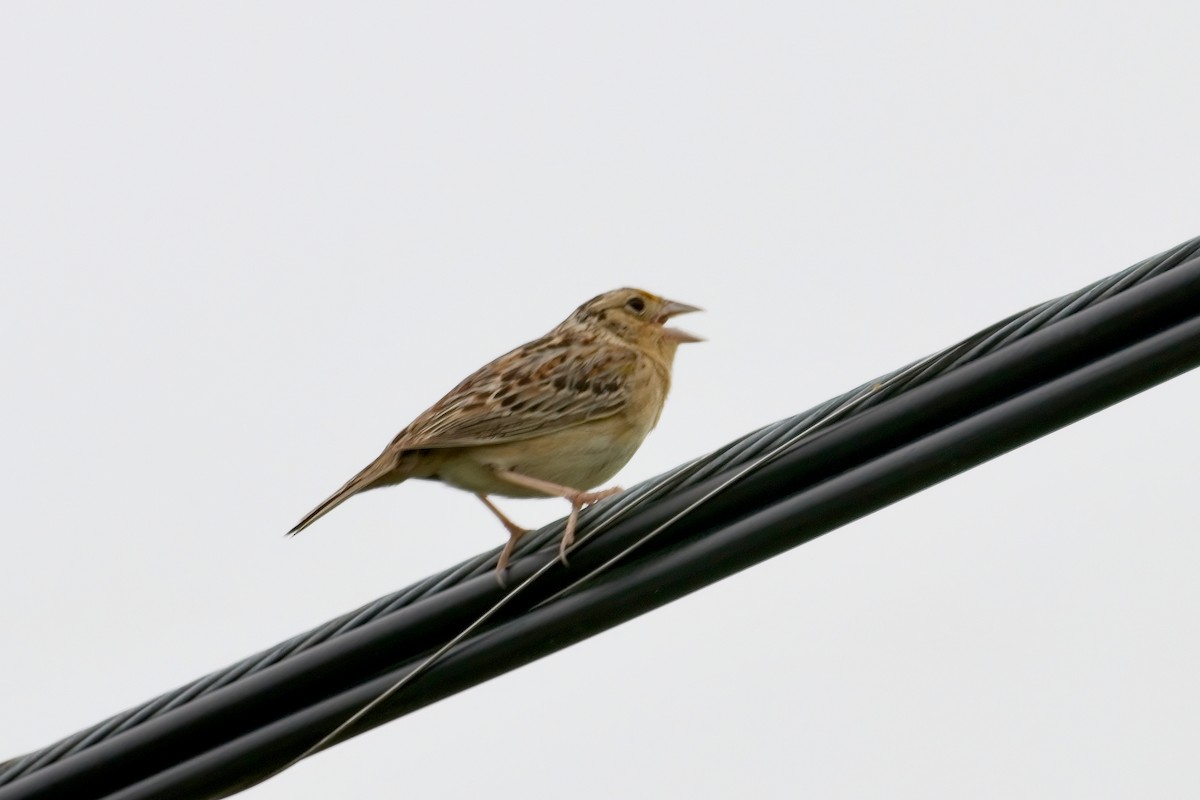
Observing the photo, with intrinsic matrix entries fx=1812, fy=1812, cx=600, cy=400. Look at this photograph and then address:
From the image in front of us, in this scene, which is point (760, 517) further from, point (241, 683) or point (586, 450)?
point (586, 450)

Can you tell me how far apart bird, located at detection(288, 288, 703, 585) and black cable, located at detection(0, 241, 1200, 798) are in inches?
91.1

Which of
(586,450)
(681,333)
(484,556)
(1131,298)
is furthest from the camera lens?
(681,333)

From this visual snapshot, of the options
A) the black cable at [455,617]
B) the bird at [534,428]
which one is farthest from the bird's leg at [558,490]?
the black cable at [455,617]

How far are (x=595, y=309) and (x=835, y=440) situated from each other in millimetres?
5118

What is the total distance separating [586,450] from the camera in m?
8.78

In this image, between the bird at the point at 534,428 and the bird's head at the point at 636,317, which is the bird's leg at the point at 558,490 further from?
the bird's head at the point at 636,317

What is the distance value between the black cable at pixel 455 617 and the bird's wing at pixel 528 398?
269 centimetres

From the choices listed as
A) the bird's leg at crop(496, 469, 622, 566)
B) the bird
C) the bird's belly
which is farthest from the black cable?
the bird's belly

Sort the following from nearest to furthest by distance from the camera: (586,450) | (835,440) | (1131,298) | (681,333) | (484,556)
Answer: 1. (1131,298)
2. (835,440)
3. (484,556)
4. (586,450)
5. (681,333)

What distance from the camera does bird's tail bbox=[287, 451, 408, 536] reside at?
24.8 feet

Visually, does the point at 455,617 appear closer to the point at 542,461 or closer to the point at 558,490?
the point at 558,490

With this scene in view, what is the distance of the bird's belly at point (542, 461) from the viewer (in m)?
8.61

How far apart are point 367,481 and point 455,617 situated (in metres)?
2.54

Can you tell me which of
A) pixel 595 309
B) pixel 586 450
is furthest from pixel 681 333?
pixel 586 450
